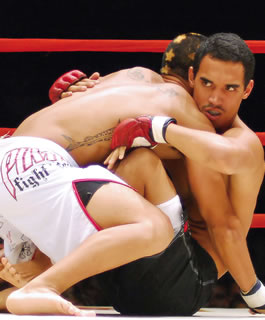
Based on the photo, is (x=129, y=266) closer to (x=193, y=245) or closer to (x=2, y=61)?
(x=193, y=245)

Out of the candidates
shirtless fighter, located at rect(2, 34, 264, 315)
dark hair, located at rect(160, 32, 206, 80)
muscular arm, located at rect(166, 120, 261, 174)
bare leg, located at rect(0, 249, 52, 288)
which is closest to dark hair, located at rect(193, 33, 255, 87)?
shirtless fighter, located at rect(2, 34, 264, 315)

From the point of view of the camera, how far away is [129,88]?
159 centimetres

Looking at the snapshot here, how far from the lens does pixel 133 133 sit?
57.5 inches

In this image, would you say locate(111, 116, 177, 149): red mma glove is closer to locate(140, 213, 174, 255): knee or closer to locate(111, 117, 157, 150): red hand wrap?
locate(111, 117, 157, 150): red hand wrap

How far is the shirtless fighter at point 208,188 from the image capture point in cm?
142

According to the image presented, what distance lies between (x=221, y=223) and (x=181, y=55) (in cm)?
53

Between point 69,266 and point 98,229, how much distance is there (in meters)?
0.12

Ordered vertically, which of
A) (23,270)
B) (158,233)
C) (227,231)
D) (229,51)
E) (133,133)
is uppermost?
(229,51)

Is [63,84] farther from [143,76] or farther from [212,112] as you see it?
[212,112]

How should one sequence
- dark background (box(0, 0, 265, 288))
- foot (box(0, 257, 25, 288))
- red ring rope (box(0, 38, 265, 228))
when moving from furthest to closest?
dark background (box(0, 0, 265, 288)) → red ring rope (box(0, 38, 265, 228)) → foot (box(0, 257, 25, 288))

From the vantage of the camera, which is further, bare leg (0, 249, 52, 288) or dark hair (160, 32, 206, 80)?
dark hair (160, 32, 206, 80)

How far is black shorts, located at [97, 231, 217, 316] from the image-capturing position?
1367mm

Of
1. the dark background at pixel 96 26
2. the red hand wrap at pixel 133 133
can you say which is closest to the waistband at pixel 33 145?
the red hand wrap at pixel 133 133

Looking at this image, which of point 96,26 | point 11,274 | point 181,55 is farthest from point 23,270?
point 96,26
